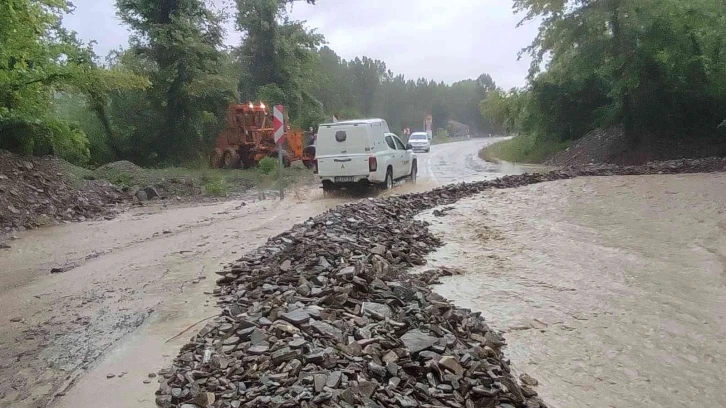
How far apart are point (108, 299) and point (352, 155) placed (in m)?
9.88

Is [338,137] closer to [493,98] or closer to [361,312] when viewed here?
[361,312]

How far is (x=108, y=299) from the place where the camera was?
23.2 ft

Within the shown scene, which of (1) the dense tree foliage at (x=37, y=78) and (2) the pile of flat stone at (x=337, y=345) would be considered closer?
(2) the pile of flat stone at (x=337, y=345)

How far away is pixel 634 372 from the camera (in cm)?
507

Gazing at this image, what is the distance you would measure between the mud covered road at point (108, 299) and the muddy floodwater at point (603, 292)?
10.2 feet

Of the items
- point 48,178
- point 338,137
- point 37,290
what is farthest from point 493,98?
point 37,290

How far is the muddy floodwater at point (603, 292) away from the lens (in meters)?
4.97

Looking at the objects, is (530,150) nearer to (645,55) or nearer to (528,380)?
(645,55)

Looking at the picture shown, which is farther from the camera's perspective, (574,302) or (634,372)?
(574,302)

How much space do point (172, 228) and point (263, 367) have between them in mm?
8350

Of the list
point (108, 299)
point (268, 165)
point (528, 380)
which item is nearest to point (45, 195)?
point (108, 299)

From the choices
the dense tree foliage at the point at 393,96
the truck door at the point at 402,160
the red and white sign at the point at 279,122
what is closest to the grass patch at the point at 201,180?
the red and white sign at the point at 279,122

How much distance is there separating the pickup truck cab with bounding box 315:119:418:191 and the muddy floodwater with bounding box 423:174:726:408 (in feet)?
10.5

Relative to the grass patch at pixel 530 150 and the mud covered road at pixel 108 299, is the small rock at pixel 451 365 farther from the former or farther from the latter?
the grass patch at pixel 530 150
